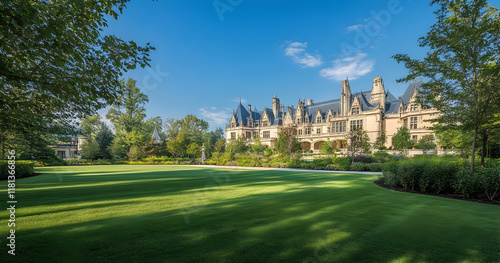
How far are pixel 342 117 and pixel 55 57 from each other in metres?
50.7

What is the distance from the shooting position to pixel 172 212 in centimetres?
526

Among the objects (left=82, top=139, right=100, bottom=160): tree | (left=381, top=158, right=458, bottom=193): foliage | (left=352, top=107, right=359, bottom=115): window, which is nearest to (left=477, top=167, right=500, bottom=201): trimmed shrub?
(left=381, top=158, right=458, bottom=193): foliage

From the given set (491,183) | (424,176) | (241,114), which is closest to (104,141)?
(241,114)

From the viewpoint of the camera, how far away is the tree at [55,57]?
455cm

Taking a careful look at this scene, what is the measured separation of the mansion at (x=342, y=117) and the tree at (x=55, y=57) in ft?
83.0

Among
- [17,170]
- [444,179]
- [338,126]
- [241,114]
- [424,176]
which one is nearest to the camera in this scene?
[444,179]

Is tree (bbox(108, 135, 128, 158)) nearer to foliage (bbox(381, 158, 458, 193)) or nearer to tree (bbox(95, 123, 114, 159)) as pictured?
tree (bbox(95, 123, 114, 159))

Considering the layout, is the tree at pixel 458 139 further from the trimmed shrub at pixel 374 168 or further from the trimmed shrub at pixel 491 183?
the trimmed shrub at pixel 374 168

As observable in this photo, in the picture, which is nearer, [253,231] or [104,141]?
[253,231]

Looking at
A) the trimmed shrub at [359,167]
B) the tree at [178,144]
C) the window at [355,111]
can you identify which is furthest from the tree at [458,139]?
the tree at [178,144]

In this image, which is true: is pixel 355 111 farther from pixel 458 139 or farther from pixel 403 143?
pixel 458 139

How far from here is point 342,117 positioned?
4900 cm

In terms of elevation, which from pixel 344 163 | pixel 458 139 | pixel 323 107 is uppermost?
pixel 323 107

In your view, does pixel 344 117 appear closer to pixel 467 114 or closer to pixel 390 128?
pixel 390 128
